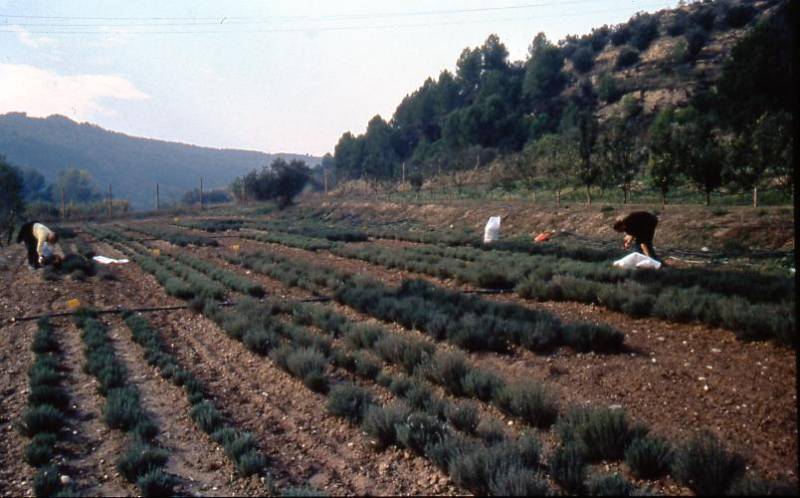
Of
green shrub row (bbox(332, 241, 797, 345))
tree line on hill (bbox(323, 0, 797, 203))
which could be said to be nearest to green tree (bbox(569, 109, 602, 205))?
tree line on hill (bbox(323, 0, 797, 203))

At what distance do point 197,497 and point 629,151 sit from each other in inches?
1276

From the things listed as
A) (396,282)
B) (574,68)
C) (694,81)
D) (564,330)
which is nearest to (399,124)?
(574,68)

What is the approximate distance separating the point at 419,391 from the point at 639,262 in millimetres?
8482

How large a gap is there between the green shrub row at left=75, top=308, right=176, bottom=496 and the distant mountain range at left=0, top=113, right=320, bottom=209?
Result: 122129mm

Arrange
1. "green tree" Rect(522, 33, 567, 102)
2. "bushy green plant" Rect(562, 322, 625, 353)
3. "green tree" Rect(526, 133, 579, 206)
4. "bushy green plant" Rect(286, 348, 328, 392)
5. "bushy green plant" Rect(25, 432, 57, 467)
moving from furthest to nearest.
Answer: "green tree" Rect(522, 33, 567, 102) → "green tree" Rect(526, 133, 579, 206) → "bushy green plant" Rect(562, 322, 625, 353) → "bushy green plant" Rect(286, 348, 328, 392) → "bushy green plant" Rect(25, 432, 57, 467)

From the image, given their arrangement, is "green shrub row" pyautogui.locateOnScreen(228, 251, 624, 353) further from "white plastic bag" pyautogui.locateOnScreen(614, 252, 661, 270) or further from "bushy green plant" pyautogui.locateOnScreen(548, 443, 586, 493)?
"white plastic bag" pyautogui.locateOnScreen(614, 252, 661, 270)

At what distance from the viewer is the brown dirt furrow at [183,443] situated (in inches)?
212

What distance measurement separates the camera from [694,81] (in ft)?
212

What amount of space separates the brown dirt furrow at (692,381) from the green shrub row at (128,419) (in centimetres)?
430

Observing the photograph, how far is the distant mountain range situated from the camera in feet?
461

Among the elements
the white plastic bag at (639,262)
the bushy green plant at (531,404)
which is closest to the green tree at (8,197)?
the white plastic bag at (639,262)

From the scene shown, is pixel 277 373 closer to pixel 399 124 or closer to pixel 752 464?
pixel 752 464

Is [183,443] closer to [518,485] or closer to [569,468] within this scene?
[518,485]

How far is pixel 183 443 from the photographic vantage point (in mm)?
6457
